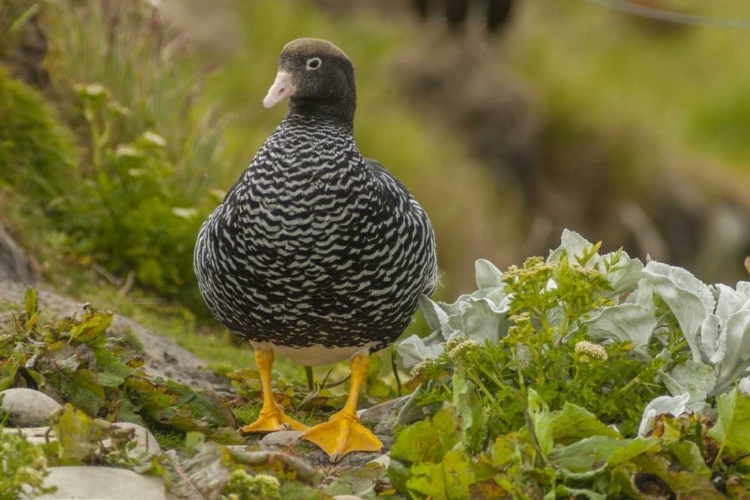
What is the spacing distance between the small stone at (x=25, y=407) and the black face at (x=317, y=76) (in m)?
1.54

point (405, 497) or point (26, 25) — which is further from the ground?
point (26, 25)

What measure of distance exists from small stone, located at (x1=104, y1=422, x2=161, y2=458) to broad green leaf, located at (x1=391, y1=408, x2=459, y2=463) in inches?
31.6

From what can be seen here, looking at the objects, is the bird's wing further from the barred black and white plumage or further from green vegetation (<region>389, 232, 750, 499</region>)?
green vegetation (<region>389, 232, 750, 499</region>)

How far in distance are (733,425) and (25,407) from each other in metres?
2.35

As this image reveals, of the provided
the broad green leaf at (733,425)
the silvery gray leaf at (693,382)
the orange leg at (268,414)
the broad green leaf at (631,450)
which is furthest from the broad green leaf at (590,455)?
the orange leg at (268,414)

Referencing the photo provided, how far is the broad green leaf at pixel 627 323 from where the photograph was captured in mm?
3832

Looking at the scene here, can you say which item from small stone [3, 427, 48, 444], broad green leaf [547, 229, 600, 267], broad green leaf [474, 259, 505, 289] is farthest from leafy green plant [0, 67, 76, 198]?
broad green leaf [547, 229, 600, 267]

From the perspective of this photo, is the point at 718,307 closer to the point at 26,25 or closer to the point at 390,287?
the point at 390,287

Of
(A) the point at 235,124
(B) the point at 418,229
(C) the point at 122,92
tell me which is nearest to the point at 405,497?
(B) the point at 418,229

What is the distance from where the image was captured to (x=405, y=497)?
11.7ft

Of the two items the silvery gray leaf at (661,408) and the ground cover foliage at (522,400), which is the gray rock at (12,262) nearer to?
the ground cover foliage at (522,400)

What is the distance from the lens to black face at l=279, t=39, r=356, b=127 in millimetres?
4367

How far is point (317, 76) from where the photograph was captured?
4410 millimetres

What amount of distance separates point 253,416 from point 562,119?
11.0 m
